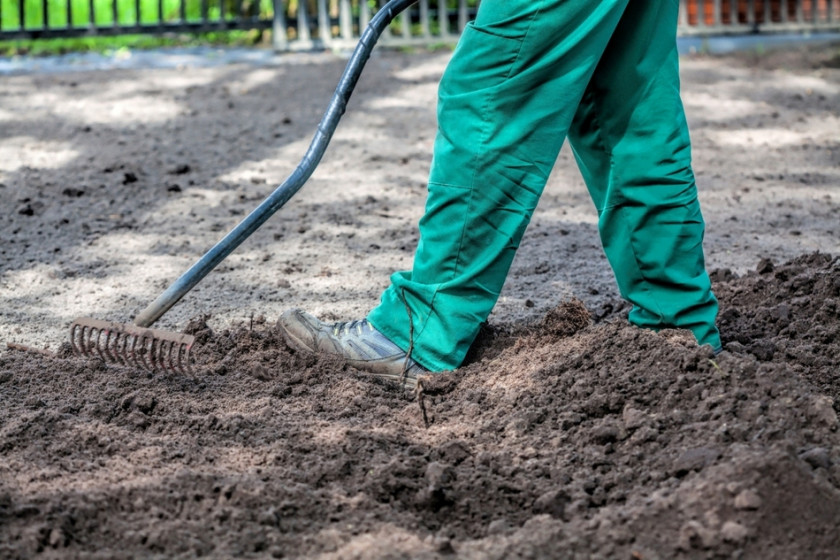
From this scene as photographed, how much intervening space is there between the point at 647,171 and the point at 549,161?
12.5 inches

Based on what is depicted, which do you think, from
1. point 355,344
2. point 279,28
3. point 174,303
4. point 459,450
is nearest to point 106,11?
point 279,28

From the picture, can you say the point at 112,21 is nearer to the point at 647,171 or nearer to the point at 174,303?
the point at 174,303

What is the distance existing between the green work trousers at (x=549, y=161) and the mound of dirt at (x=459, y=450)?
0.55ft

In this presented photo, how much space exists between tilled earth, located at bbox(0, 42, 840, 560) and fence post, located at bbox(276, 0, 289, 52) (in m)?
4.65

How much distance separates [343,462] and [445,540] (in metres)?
0.43

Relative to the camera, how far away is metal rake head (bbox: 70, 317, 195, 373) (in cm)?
288

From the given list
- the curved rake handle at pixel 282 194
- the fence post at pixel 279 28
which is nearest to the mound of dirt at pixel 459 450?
the curved rake handle at pixel 282 194

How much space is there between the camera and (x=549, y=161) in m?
2.70

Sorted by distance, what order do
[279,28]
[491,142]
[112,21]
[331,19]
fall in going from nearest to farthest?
[491,142] → [279,28] → [331,19] → [112,21]

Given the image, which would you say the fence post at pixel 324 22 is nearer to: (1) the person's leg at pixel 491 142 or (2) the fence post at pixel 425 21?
(2) the fence post at pixel 425 21

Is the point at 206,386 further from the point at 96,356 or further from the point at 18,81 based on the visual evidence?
the point at 18,81

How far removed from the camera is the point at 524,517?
84.1 inches

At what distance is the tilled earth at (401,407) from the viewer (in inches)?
77.9

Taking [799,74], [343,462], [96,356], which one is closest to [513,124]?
[343,462]
